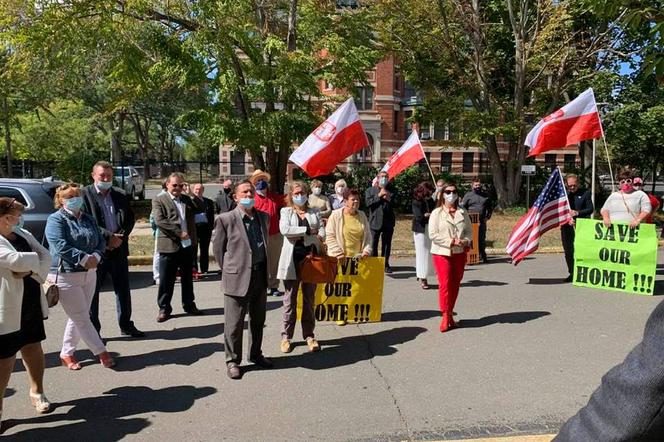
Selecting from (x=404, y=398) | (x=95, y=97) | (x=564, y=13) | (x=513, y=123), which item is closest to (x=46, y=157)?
(x=95, y=97)

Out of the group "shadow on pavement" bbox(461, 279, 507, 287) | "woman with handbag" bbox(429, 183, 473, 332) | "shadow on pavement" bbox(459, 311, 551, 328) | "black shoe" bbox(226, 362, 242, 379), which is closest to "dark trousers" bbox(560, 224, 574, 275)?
"shadow on pavement" bbox(461, 279, 507, 287)

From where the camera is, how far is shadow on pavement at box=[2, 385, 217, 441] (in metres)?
3.90

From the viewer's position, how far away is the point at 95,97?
36.5m

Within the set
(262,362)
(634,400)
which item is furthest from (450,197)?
(634,400)

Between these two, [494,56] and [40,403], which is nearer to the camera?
[40,403]

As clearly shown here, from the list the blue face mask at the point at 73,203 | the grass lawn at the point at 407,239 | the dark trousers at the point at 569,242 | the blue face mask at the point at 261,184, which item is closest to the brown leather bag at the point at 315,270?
the blue face mask at the point at 261,184

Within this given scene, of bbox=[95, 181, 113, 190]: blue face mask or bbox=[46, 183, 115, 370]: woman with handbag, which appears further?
bbox=[95, 181, 113, 190]: blue face mask

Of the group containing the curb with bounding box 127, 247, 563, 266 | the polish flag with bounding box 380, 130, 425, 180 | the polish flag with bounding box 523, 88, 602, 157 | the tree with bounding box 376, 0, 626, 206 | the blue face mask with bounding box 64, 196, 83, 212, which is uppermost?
the tree with bounding box 376, 0, 626, 206

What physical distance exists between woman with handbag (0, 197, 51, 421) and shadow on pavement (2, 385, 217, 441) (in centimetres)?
23

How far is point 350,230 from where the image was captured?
→ 680 centimetres

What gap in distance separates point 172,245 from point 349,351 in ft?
9.11

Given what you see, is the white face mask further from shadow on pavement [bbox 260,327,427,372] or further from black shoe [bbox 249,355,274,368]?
black shoe [bbox 249,355,274,368]

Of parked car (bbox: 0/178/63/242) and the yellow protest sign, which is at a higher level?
parked car (bbox: 0/178/63/242)

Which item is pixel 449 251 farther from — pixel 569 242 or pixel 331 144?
pixel 569 242
